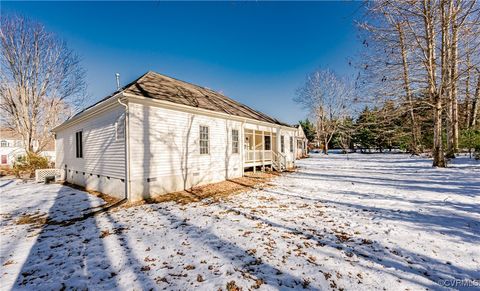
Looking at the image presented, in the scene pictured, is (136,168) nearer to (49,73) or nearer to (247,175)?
(247,175)

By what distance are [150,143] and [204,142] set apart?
2917mm

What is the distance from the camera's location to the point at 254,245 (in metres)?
4.02

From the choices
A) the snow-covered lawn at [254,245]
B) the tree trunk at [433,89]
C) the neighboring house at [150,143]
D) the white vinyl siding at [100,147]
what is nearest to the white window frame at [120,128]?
the neighboring house at [150,143]

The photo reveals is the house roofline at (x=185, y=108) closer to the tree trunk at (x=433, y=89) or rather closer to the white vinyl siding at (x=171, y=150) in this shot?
the white vinyl siding at (x=171, y=150)

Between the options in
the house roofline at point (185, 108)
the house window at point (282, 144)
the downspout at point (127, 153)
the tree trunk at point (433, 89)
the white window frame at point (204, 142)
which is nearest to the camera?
the downspout at point (127, 153)

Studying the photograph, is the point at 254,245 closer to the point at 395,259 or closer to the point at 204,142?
the point at 395,259

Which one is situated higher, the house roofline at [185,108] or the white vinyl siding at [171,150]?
the house roofline at [185,108]

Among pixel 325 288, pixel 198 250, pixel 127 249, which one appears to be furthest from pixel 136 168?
pixel 325 288

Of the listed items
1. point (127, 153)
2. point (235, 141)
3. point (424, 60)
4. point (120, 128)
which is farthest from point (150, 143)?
point (424, 60)

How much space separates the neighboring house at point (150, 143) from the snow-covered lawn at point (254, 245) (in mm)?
1511

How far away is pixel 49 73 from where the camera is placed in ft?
59.9

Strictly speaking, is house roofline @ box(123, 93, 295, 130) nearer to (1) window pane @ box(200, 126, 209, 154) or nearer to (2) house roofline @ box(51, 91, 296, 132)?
(2) house roofline @ box(51, 91, 296, 132)

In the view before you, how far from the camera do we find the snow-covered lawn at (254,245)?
→ 9.95 ft

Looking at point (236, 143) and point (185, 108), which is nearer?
point (185, 108)
